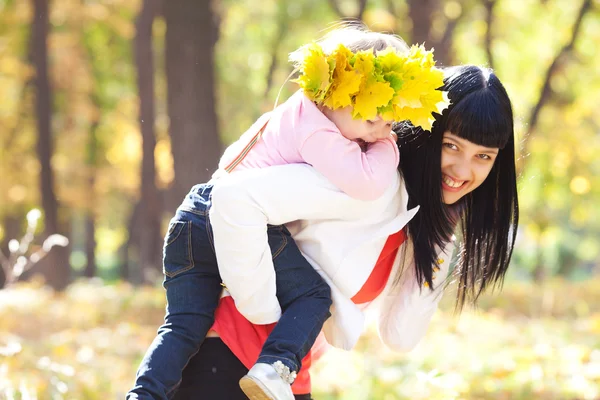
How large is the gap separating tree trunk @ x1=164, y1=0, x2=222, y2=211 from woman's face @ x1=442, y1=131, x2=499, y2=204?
20.1 feet

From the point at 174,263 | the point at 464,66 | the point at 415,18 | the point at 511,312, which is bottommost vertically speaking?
the point at 511,312

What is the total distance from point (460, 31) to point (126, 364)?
12.7 m

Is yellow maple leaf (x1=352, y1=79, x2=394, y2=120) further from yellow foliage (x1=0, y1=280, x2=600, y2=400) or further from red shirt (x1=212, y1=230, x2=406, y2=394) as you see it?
yellow foliage (x1=0, y1=280, x2=600, y2=400)

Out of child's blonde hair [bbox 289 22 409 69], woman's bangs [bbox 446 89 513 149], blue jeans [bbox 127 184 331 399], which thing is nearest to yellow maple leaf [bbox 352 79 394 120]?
child's blonde hair [bbox 289 22 409 69]

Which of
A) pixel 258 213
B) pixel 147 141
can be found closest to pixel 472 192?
pixel 258 213

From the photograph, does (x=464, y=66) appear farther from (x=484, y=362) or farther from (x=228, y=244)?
(x=484, y=362)

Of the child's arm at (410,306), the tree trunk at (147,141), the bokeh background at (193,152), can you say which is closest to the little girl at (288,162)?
the child's arm at (410,306)

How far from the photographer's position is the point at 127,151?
21.4m

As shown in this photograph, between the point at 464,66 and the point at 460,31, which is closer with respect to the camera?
the point at 464,66

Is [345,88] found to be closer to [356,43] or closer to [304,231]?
[356,43]

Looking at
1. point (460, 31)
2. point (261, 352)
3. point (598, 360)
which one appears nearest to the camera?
point (261, 352)

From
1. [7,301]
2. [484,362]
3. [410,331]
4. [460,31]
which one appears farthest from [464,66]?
[460,31]

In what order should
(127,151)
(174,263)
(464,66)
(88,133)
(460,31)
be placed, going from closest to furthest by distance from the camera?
1. (174,263)
2. (464,66)
3. (460,31)
4. (88,133)
5. (127,151)

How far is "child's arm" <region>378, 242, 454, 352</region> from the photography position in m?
2.88
